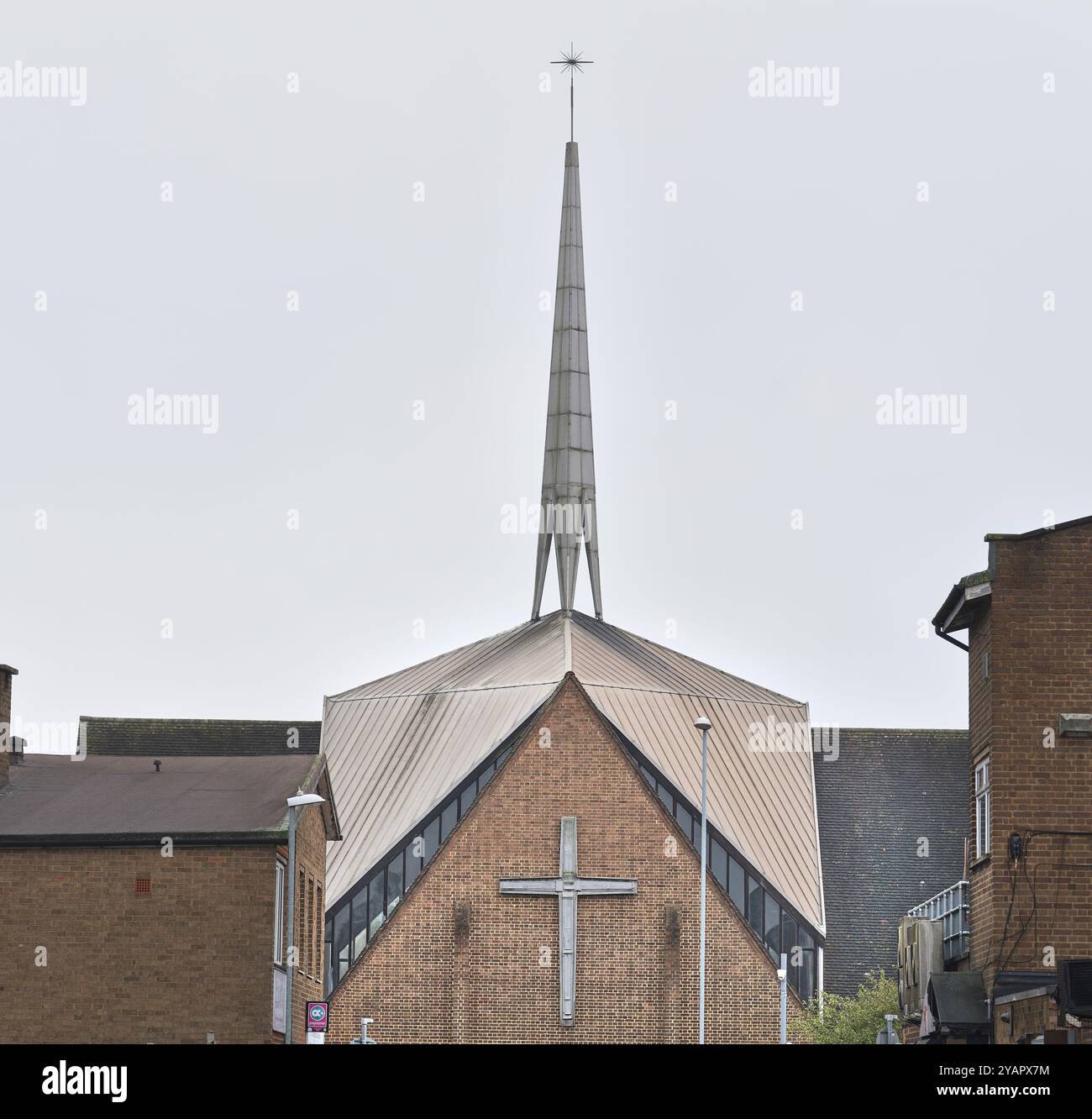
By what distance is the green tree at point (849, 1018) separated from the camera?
56188 mm

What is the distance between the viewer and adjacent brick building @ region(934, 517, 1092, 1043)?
35094 mm

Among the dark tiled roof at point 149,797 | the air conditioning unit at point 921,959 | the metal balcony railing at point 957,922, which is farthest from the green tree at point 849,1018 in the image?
the dark tiled roof at point 149,797

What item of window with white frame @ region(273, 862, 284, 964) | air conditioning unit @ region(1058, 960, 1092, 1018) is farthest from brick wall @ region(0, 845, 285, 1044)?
air conditioning unit @ region(1058, 960, 1092, 1018)

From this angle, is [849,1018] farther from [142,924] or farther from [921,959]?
[142,924]

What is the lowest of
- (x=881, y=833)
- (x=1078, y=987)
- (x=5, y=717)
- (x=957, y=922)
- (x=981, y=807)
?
(x=1078, y=987)

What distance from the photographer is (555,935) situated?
193 ft

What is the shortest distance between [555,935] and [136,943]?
23529 mm

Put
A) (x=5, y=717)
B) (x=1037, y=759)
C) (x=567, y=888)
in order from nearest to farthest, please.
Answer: (x=1037, y=759) → (x=5, y=717) → (x=567, y=888)

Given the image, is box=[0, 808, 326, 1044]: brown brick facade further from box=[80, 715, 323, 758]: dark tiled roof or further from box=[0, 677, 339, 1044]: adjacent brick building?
box=[80, 715, 323, 758]: dark tiled roof

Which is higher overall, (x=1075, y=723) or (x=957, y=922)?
(x=1075, y=723)

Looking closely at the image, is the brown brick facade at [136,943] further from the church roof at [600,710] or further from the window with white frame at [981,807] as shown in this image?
the church roof at [600,710]

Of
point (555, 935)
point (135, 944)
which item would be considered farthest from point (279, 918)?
point (555, 935)

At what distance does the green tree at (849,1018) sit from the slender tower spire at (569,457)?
57.6 feet
